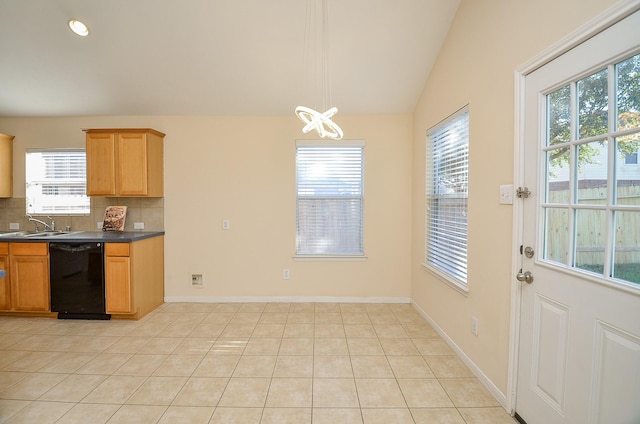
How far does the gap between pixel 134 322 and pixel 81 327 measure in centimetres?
52

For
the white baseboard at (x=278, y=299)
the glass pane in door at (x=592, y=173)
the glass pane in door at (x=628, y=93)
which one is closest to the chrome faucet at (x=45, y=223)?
the white baseboard at (x=278, y=299)

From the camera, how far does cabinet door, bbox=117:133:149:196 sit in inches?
138

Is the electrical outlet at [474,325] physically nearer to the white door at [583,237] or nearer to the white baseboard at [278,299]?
the white door at [583,237]

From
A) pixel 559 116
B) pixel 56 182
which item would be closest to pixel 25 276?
pixel 56 182

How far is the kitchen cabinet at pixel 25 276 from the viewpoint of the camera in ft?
10.8

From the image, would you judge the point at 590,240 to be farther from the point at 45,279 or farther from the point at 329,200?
the point at 45,279

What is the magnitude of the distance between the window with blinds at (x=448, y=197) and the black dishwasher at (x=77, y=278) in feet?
A: 12.3

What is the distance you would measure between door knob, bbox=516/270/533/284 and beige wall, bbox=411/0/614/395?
89mm

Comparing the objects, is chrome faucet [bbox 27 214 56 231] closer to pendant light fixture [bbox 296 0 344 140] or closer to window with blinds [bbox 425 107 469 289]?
pendant light fixture [bbox 296 0 344 140]

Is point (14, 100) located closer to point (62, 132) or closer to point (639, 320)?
point (62, 132)

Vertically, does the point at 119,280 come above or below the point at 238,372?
above

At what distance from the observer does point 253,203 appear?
385cm

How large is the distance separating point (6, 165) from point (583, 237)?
6.10 metres

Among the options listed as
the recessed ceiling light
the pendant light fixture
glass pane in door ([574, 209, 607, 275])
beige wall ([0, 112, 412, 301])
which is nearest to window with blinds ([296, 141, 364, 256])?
beige wall ([0, 112, 412, 301])
